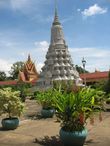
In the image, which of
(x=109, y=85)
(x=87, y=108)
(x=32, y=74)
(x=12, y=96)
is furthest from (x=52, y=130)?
(x=32, y=74)

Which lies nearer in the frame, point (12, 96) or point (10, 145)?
point (10, 145)

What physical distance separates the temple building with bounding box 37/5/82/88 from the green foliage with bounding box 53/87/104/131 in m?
42.3

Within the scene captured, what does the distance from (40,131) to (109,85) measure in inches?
410

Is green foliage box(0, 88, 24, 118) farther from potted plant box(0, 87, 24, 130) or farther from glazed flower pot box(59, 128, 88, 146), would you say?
glazed flower pot box(59, 128, 88, 146)

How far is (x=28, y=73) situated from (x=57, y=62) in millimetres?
17679

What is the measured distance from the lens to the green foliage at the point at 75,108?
9180 millimetres

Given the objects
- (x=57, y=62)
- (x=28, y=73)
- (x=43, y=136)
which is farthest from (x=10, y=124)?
(x=28, y=73)

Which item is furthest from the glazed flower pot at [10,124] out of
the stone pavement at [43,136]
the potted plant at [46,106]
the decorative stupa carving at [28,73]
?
the decorative stupa carving at [28,73]

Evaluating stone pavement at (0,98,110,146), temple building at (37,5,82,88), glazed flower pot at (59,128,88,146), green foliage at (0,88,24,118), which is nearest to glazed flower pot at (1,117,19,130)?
stone pavement at (0,98,110,146)

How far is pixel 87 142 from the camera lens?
9672mm

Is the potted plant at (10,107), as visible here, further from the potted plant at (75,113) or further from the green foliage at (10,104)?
the potted plant at (75,113)

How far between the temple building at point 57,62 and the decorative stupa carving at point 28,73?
44.9 feet

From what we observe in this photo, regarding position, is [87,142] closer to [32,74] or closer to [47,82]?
[47,82]

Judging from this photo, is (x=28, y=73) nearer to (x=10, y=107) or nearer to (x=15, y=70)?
(x=15, y=70)
